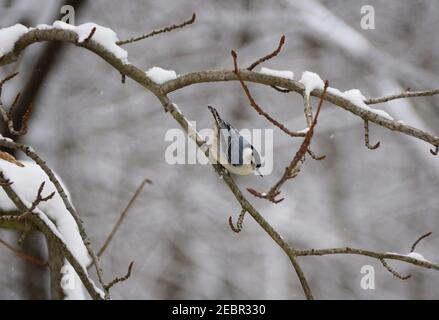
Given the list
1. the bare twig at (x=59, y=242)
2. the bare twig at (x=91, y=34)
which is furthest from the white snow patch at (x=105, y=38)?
the bare twig at (x=59, y=242)

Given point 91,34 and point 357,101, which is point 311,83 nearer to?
point 357,101

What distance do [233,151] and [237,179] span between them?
3107mm

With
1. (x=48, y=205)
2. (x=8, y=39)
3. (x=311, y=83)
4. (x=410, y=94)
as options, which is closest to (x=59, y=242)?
(x=48, y=205)

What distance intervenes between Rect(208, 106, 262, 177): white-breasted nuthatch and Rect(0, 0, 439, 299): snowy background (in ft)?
9.88

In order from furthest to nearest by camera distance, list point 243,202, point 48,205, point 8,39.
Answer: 1. point 48,205
2. point 8,39
3. point 243,202

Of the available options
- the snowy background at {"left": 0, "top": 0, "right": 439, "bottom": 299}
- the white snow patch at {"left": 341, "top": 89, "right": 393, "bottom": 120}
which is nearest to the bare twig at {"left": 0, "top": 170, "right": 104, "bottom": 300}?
the white snow patch at {"left": 341, "top": 89, "right": 393, "bottom": 120}

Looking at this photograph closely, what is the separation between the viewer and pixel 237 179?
16.4ft

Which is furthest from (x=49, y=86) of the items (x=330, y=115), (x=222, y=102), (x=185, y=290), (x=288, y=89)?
(x=288, y=89)

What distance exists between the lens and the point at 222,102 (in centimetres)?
515

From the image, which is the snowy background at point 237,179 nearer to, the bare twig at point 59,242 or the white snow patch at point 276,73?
the bare twig at point 59,242

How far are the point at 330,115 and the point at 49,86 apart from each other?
225cm

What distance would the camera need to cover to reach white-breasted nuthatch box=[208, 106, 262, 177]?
6.15 ft

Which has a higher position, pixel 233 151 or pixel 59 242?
pixel 233 151

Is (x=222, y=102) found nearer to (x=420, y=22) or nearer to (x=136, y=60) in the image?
(x=136, y=60)
